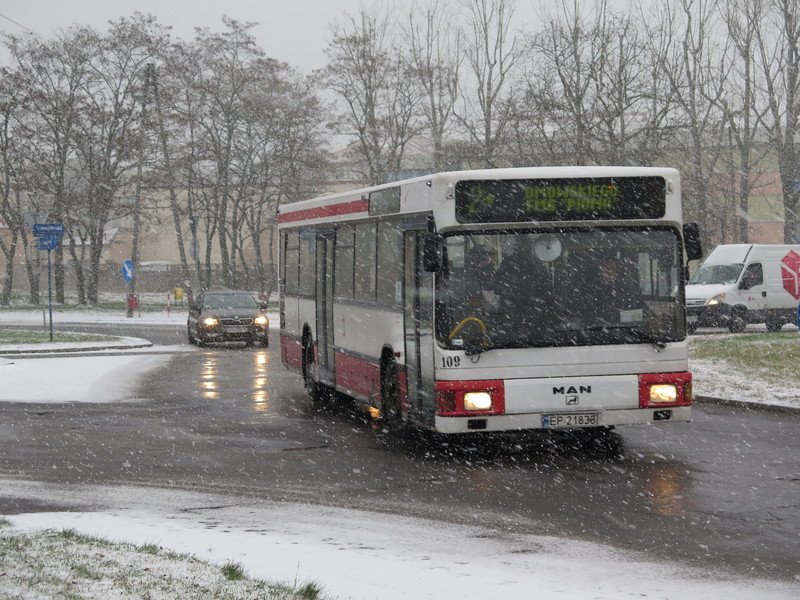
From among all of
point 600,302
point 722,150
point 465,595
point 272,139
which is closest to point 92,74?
point 272,139

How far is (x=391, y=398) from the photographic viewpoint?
46.7ft

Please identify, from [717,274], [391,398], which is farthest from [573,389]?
[717,274]

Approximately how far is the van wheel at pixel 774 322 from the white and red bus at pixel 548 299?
77.5ft

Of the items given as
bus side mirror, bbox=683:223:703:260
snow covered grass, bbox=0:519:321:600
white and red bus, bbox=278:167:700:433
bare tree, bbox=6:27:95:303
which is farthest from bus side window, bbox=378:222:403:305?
bare tree, bbox=6:27:95:303

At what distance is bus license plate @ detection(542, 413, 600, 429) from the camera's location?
1236 cm

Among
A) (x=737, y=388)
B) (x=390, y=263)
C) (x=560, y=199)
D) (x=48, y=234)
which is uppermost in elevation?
(x=48, y=234)

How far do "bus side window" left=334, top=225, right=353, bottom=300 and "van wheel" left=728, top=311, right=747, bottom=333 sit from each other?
66.6 feet

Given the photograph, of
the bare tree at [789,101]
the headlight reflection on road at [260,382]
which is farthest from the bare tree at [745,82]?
the headlight reflection on road at [260,382]

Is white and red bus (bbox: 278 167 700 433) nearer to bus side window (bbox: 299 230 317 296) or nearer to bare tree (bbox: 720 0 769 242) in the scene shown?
bus side window (bbox: 299 230 317 296)

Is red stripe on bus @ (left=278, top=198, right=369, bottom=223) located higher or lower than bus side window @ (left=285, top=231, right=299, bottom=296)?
higher

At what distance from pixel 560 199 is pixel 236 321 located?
922 inches

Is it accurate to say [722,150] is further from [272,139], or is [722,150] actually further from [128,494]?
[128,494]

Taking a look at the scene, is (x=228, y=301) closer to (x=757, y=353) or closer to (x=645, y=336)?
(x=757, y=353)

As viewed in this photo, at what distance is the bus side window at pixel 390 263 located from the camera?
1378cm
